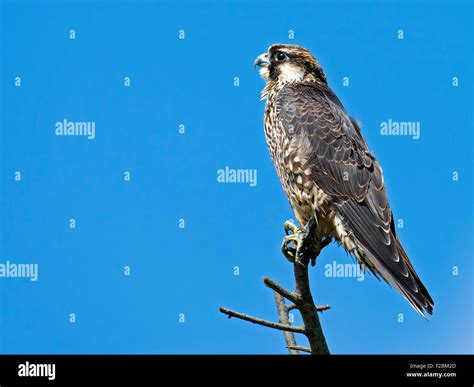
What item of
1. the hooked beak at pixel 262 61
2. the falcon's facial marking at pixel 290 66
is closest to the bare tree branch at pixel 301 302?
the falcon's facial marking at pixel 290 66

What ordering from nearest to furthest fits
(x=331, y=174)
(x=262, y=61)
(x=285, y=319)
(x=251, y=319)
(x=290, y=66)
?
(x=251, y=319) → (x=285, y=319) → (x=331, y=174) → (x=290, y=66) → (x=262, y=61)

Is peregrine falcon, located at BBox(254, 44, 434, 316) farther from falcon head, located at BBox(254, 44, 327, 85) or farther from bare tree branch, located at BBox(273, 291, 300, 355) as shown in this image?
bare tree branch, located at BBox(273, 291, 300, 355)

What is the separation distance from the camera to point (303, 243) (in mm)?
5238

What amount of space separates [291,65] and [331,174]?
4.25 ft

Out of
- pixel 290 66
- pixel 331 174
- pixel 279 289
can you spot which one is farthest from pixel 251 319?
pixel 290 66

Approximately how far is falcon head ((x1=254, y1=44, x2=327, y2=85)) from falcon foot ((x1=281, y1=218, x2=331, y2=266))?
148 cm

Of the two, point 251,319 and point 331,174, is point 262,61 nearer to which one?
point 331,174

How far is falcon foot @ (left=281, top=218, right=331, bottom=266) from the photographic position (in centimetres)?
502

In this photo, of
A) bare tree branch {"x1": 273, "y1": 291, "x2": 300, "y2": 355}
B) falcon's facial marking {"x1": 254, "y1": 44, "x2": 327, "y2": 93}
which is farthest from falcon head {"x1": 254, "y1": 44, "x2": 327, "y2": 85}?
bare tree branch {"x1": 273, "y1": 291, "x2": 300, "y2": 355}
